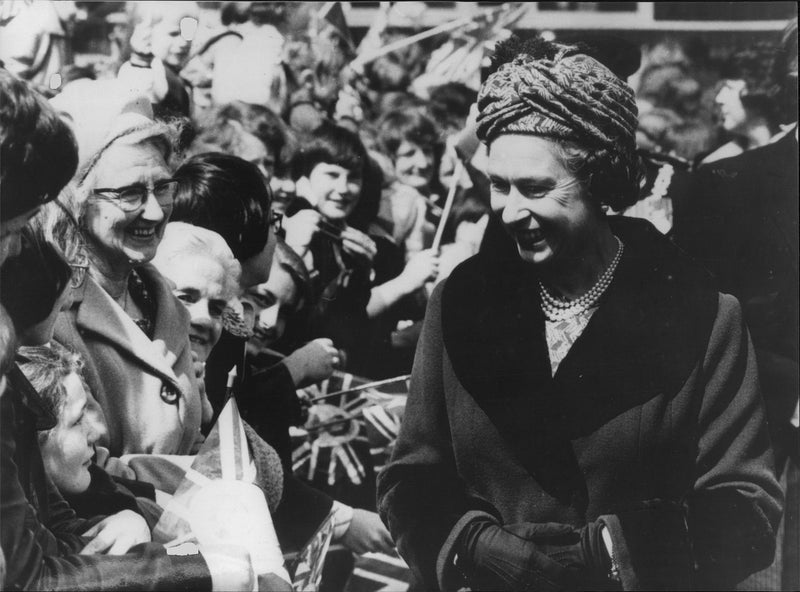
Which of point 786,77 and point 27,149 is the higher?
point 27,149

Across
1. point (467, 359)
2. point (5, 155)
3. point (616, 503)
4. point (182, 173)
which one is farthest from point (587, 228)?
point (5, 155)

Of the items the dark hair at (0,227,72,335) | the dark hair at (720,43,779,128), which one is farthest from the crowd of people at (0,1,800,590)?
the dark hair at (720,43,779,128)

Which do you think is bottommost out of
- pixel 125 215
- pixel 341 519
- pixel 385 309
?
pixel 341 519

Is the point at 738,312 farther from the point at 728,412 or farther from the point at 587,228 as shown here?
the point at 587,228

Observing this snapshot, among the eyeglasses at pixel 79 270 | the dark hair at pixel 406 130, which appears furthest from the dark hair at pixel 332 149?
the eyeglasses at pixel 79 270

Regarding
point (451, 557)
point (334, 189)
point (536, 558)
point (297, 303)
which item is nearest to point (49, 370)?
point (297, 303)

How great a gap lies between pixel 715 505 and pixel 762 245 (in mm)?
1163

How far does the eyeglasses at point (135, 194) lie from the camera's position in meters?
4.04

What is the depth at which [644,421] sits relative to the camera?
4.07 metres

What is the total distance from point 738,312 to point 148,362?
7.21ft

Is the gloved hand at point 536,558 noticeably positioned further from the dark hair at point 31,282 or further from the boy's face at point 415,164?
the dark hair at point 31,282

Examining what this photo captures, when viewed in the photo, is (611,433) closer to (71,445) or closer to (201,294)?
(201,294)

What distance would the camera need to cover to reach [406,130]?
4.61m

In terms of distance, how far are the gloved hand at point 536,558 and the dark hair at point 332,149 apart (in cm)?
150
